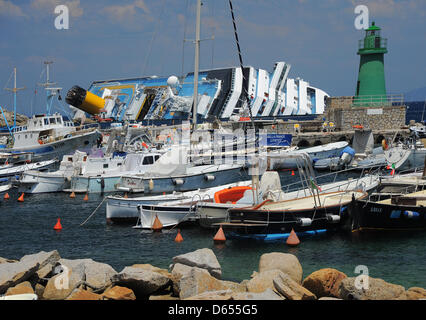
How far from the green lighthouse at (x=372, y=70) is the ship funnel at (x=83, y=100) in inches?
1323

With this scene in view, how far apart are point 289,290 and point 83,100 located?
60.3m

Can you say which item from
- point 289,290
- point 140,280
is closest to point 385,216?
point 289,290

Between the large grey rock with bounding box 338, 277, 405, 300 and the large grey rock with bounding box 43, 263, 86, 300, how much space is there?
5.94m

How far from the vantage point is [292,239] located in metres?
19.4

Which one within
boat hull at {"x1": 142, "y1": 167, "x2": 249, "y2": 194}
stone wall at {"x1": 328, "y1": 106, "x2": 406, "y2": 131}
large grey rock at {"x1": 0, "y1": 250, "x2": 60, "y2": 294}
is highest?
stone wall at {"x1": 328, "y1": 106, "x2": 406, "y2": 131}

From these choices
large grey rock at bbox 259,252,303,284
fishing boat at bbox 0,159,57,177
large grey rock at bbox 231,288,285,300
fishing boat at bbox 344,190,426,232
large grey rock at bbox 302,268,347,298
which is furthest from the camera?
fishing boat at bbox 0,159,57,177

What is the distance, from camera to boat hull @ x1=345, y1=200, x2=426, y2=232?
20.7 m

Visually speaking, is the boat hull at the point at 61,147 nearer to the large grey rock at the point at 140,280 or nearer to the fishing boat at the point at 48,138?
the fishing boat at the point at 48,138

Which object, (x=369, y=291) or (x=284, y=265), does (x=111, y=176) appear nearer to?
(x=284, y=265)

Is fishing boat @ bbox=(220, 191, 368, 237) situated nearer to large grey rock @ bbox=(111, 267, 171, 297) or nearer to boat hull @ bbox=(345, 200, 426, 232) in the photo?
boat hull @ bbox=(345, 200, 426, 232)

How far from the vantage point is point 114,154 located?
3981 centimetres

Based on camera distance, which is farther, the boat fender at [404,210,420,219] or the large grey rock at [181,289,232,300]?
the boat fender at [404,210,420,219]

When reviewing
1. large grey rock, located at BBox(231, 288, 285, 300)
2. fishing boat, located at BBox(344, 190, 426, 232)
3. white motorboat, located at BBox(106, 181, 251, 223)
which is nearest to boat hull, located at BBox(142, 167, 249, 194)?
white motorboat, located at BBox(106, 181, 251, 223)

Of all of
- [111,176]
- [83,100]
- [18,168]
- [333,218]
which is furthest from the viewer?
[83,100]
